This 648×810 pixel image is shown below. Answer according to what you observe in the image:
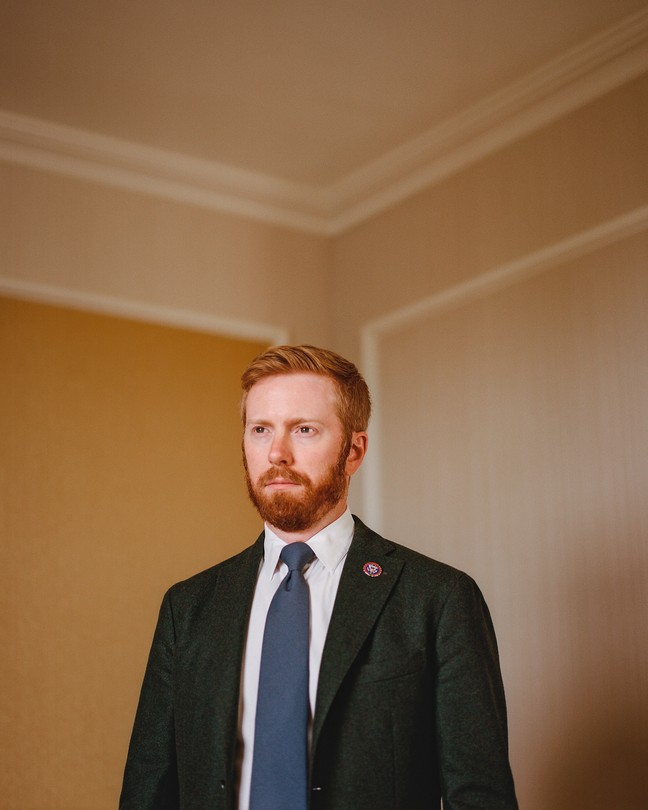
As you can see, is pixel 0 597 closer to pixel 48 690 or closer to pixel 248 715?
pixel 48 690

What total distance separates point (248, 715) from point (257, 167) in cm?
245

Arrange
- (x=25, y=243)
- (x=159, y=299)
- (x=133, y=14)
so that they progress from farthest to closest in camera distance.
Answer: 1. (x=159, y=299)
2. (x=25, y=243)
3. (x=133, y=14)

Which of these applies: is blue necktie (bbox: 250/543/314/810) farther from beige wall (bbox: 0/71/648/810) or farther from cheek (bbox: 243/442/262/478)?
beige wall (bbox: 0/71/648/810)

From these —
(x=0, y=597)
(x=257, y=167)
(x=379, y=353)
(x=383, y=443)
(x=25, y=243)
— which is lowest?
(x=0, y=597)

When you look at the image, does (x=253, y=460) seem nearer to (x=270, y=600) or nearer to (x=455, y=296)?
(x=270, y=600)

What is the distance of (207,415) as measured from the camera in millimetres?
3658

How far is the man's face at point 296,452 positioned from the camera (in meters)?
1.84

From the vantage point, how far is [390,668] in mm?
1743

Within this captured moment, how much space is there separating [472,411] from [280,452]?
5.19ft

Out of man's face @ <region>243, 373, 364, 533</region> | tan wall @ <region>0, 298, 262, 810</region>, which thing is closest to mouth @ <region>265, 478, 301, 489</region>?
man's face @ <region>243, 373, 364, 533</region>

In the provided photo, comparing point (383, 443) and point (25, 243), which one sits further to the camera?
point (383, 443)

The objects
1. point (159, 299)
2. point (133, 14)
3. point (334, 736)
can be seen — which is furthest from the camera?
point (159, 299)

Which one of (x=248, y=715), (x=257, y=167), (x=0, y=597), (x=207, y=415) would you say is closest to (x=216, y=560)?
(x=207, y=415)

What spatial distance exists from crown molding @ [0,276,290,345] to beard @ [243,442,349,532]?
179 centimetres
